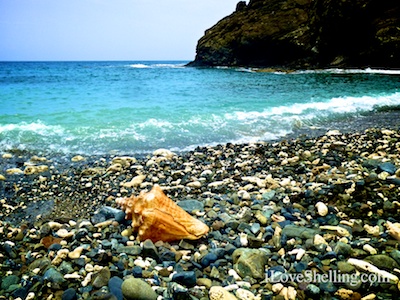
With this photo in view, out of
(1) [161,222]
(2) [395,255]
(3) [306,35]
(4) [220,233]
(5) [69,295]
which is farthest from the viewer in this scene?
(3) [306,35]

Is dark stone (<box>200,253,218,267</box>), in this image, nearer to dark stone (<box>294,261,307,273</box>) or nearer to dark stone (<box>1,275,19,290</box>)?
dark stone (<box>294,261,307,273</box>)

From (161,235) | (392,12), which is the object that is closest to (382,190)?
(161,235)

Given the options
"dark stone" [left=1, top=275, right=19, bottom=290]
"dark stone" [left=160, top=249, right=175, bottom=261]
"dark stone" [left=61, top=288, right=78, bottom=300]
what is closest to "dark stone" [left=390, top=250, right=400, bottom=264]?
"dark stone" [left=160, top=249, right=175, bottom=261]

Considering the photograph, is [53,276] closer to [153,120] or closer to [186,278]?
[186,278]

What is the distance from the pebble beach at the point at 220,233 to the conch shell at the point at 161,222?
4.1 inches

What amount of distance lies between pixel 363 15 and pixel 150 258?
167 feet

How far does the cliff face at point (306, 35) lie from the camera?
41062 mm

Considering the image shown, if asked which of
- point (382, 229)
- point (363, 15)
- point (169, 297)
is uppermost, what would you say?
point (363, 15)

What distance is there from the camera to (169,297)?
2379 mm

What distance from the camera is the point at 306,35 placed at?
164 ft

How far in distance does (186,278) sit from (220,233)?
86 cm

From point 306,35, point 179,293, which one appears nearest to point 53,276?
point 179,293

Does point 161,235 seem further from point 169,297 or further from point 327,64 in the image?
point 327,64

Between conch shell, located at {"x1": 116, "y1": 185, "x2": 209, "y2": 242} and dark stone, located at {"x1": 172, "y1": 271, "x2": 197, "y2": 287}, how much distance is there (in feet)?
1.90
